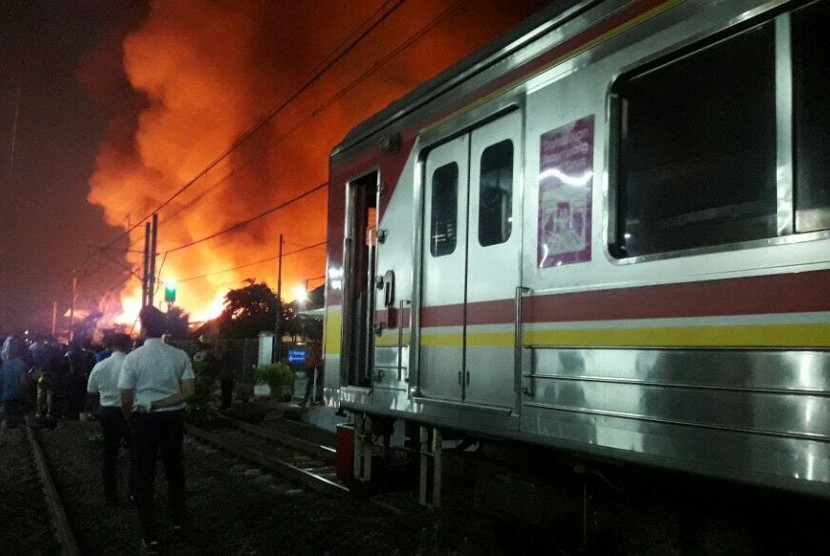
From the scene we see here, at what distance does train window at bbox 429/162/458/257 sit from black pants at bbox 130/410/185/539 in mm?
2518

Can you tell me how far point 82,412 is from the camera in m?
15.2

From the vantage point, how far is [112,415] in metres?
7.63

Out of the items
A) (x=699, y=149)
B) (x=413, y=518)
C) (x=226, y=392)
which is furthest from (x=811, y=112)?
(x=226, y=392)

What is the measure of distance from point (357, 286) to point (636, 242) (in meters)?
3.73

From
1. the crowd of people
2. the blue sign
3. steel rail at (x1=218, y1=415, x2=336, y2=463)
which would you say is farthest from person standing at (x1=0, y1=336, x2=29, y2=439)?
the blue sign

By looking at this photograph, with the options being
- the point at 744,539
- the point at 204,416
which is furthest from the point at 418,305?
the point at 204,416

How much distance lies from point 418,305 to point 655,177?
7.56 feet

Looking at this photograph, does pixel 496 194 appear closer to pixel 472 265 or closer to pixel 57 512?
pixel 472 265

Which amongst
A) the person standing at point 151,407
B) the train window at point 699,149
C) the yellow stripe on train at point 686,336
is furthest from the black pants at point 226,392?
the train window at point 699,149

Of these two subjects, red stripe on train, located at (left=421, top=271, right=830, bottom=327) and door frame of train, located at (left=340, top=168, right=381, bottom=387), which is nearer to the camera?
red stripe on train, located at (left=421, top=271, right=830, bottom=327)

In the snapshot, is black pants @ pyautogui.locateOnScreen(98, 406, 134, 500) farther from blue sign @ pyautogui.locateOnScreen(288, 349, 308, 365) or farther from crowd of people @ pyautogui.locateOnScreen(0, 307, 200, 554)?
blue sign @ pyautogui.locateOnScreen(288, 349, 308, 365)

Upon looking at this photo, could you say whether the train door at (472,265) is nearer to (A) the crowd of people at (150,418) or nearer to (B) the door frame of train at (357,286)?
(B) the door frame of train at (357,286)

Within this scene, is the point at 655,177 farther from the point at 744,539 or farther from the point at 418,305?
the point at 418,305

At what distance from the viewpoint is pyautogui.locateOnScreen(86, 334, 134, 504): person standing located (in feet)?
24.2
